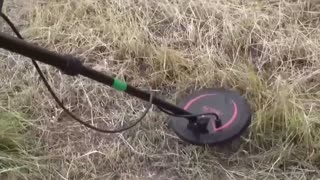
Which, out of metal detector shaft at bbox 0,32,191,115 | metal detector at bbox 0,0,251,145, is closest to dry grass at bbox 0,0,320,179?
metal detector at bbox 0,0,251,145

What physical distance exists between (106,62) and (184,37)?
0.81 ft

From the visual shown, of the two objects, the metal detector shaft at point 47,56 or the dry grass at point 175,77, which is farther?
the dry grass at point 175,77

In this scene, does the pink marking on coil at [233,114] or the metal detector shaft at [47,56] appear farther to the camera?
the pink marking on coil at [233,114]

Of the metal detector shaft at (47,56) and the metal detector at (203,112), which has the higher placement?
the metal detector shaft at (47,56)

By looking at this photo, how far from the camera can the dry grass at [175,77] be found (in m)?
1.43

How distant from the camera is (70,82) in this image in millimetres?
1649

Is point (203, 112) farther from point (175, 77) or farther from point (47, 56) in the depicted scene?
point (47, 56)

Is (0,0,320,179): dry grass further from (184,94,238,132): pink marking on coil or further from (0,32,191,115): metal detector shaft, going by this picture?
(0,32,191,115): metal detector shaft

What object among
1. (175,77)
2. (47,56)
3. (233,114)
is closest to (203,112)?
(233,114)

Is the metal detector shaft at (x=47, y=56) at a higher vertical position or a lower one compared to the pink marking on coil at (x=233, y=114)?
higher

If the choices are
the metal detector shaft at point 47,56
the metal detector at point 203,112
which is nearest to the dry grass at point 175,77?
the metal detector at point 203,112

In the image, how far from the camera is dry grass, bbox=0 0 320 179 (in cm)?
143

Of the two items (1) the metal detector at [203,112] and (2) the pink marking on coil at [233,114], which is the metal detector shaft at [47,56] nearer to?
(1) the metal detector at [203,112]

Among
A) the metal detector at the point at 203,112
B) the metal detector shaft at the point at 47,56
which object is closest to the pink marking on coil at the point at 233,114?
the metal detector at the point at 203,112
